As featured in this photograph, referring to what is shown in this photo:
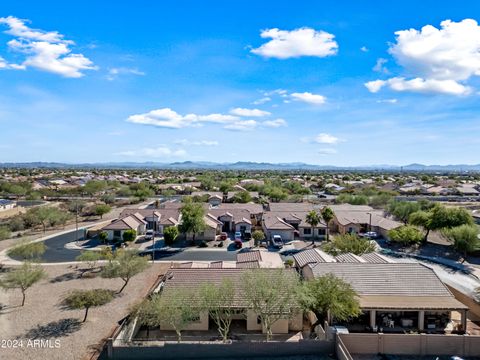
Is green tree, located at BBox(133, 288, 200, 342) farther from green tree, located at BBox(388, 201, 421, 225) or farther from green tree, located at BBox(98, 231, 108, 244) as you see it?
green tree, located at BBox(388, 201, 421, 225)

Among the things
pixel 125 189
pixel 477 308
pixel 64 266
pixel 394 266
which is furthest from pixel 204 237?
pixel 125 189

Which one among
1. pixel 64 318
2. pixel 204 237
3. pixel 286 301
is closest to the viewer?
pixel 286 301

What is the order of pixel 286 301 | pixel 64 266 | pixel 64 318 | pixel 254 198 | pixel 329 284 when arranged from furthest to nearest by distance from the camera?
pixel 254 198
pixel 64 266
pixel 64 318
pixel 329 284
pixel 286 301

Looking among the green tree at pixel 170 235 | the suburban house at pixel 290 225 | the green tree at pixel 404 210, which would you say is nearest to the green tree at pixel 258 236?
the suburban house at pixel 290 225

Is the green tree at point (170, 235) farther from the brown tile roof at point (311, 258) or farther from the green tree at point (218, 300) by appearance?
the green tree at point (218, 300)

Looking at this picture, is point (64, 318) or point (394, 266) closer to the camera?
point (64, 318)

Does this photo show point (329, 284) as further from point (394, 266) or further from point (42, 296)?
point (42, 296)

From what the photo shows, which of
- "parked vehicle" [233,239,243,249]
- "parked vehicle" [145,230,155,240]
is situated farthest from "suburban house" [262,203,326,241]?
"parked vehicle" [145,230,155,240]
